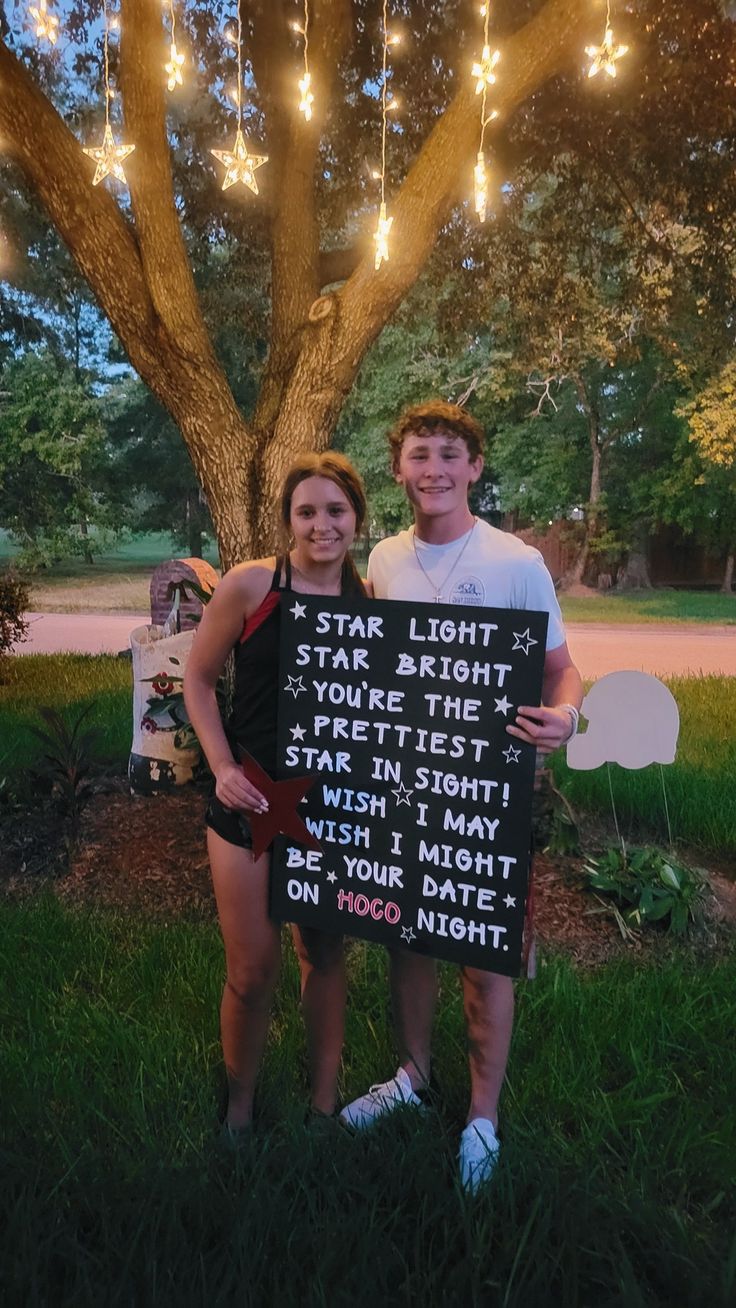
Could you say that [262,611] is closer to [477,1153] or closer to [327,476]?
[327,476]

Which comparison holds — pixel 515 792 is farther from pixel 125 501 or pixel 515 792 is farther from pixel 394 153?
pixel 125 501

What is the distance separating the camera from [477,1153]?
1735 mm

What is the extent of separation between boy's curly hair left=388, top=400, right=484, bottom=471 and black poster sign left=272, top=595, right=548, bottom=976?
1.28 feet

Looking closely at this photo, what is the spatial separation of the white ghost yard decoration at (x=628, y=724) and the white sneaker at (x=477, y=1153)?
138 cm

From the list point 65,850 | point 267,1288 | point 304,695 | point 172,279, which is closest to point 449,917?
point 304,695

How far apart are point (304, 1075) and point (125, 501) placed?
5.92m

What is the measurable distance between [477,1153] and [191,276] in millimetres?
3599

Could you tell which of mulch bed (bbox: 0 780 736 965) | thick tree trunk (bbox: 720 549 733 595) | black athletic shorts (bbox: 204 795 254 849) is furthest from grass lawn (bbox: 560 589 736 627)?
black athletic shorts (bbox: 204 795 254 849)

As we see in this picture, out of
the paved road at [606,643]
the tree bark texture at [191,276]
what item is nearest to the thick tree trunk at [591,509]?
the paved road at [606,643]

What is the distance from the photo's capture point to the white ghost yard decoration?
114 inches

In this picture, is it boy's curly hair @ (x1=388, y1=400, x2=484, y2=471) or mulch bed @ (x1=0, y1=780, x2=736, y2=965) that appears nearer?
boy's curly hair @ (x1=388, y1=400, x2=484, y2=471)

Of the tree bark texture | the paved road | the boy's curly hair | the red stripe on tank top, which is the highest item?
the tree bark texture

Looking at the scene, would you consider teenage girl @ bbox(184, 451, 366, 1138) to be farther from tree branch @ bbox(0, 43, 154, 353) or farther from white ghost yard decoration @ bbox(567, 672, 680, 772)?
tree branch @ bbox(0, 43, 154, 353)

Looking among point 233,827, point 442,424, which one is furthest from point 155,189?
point 233,827
